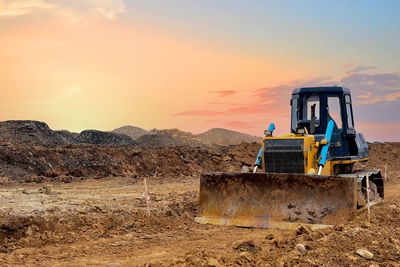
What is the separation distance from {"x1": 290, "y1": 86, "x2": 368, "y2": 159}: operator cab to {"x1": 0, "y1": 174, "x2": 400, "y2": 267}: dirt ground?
1750mm

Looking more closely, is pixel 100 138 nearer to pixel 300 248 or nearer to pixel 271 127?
pixel 271 127

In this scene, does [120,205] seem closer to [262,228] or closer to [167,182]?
[262,228]

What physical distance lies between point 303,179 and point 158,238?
3.29m

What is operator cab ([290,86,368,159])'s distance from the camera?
1105 centimetres

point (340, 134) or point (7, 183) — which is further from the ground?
point (340, 134)

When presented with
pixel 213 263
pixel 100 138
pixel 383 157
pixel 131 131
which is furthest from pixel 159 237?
pixel 131 131

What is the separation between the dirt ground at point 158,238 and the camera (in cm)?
672

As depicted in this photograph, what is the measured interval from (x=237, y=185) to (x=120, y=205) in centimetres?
395

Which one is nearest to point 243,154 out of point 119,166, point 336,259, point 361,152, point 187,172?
point 187,172

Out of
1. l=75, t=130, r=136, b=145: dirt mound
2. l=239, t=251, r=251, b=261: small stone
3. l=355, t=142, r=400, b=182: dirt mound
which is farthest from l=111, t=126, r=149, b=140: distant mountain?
l=239, t=251, r=251, b=261: small stone

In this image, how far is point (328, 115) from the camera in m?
11.1

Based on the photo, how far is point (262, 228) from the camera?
9500 mm

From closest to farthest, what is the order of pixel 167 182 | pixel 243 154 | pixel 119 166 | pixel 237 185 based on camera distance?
pixel 237 185
pixel 167 182
pixel 119 166
pixel 243 154

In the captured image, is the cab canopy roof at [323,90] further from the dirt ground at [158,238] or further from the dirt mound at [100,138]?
the dirt mound at [100,138]
